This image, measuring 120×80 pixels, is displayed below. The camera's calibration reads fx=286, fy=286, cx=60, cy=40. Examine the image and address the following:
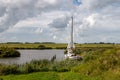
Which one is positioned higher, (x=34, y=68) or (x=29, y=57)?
(x=34, y=68)

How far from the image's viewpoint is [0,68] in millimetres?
37500

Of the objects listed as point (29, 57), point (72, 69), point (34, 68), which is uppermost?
point (34, 68)

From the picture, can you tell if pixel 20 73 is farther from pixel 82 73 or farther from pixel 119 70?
pixel 119 70

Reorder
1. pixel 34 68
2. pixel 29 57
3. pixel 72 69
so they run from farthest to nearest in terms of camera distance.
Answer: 1. pixel 29 57
2. pixel 72 69
3. pixel 34 68

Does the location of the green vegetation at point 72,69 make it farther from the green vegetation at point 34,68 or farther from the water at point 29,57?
the water at point 29,57

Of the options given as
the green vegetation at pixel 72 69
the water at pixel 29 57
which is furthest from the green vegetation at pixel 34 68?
the water at pixel 29 57

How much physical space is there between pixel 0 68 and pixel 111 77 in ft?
49.1

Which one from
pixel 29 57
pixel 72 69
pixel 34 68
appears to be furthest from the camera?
pixel 29 57

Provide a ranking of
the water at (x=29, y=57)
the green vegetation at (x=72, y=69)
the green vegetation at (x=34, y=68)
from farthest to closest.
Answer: the water at (x=29, y=57) < the green vegetation at (x=34, y=68) < the green vegetation at (x=72, y=69)

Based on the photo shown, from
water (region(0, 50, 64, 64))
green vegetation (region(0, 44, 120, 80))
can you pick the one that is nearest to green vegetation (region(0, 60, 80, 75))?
green vegetation (region(0, 44, 120, 80))

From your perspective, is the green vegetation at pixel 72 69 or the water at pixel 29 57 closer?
the green vegetation at pixel 72 69

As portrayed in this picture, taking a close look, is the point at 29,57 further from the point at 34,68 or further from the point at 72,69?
the point at 72,69

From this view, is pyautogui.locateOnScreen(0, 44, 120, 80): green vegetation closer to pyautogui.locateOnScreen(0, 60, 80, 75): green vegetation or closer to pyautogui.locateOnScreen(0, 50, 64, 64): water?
pyautogui.locateOnScreen(0, 60, 80, 75): green vegetation

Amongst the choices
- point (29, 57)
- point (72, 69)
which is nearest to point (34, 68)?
point (72, 69)
